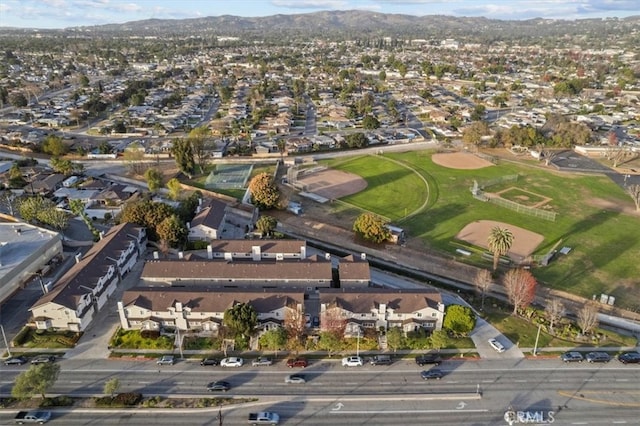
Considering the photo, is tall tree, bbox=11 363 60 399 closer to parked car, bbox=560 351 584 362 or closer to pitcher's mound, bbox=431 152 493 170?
parked car, bbox=560 351 584 362

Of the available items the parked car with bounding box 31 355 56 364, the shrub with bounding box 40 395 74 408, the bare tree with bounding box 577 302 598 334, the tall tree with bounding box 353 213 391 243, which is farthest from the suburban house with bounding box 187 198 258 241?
the bare tree with bounding box 577 302 598 334

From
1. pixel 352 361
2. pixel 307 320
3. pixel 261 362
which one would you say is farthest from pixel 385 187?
pixel 261 362

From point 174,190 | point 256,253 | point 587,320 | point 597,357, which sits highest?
point 174,190

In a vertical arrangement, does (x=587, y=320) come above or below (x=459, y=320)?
below

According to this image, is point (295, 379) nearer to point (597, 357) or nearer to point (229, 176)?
→ point (597, 357)

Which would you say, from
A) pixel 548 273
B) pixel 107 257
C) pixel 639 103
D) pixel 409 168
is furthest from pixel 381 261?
pixel 639 103

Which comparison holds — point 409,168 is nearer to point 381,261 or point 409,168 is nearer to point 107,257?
point 381,261

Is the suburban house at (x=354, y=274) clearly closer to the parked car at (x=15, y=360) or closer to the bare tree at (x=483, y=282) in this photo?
the bare tree at (x=483, y=282)
